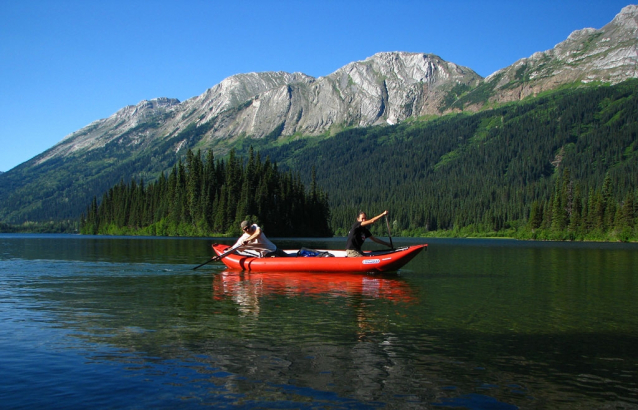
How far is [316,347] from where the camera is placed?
1169 cm

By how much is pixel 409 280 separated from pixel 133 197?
133 meters

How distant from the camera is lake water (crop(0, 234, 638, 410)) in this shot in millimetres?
8617

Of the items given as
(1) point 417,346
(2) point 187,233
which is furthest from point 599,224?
(1) point 417,346

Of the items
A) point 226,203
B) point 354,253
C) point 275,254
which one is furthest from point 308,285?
point 226,203

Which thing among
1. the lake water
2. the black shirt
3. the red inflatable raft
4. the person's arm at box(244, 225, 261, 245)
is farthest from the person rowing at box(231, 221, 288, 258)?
the lake water

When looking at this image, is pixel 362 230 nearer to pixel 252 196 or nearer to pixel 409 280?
pixel 409 280

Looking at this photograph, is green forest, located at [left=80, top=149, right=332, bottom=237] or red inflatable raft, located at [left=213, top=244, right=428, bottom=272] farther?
green forest, located at [left=80, top=149, right=332, bottom=237]

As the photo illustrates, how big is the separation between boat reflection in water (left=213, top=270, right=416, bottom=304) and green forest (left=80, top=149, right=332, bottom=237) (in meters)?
81.7

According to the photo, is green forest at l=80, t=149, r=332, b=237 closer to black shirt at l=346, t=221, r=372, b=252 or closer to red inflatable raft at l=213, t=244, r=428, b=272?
red inflatable raft at l=213, t=244, r=428, b=272

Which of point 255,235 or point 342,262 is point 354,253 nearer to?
point 342,262

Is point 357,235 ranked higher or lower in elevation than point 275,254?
higher

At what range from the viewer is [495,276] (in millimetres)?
29281

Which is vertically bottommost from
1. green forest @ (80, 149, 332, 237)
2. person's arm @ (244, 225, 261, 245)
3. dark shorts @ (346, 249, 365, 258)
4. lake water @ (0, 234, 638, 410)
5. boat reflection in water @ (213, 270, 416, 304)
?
lake water @ (0, 234, 638, 410)

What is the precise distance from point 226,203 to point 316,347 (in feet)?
345
